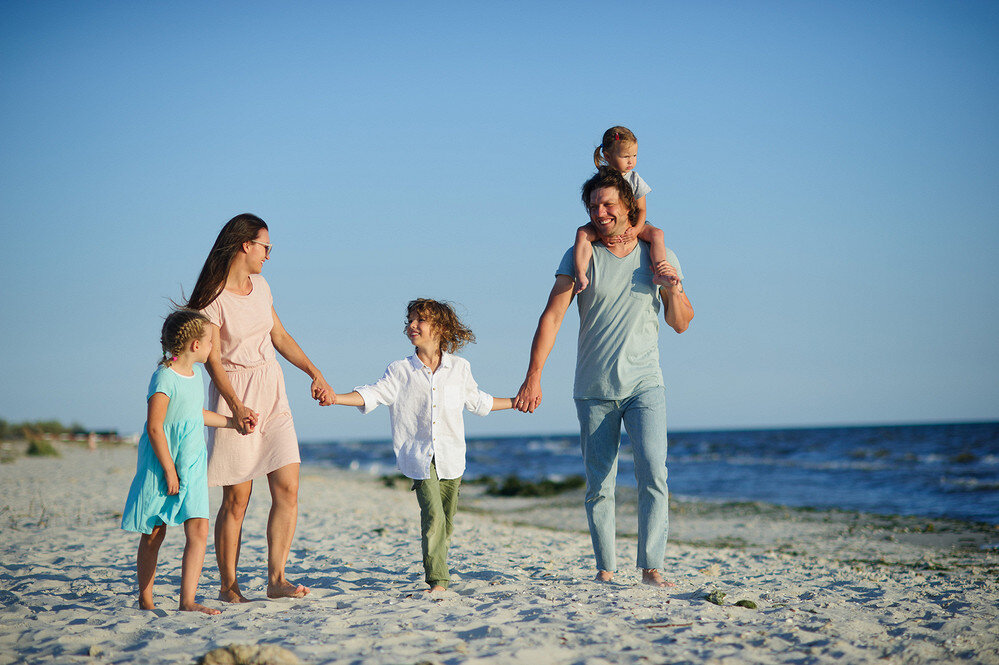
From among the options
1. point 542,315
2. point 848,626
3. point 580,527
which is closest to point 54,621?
point 542,315

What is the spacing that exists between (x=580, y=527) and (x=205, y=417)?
748 centimetres

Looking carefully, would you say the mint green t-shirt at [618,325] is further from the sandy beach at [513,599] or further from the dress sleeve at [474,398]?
the sandy beach at [513,599]

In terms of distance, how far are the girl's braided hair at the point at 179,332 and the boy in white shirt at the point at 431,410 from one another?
85 centimetres

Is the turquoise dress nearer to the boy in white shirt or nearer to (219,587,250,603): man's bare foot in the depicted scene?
(219,587,250,603): man's bare foot

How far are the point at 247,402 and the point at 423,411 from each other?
3.19 feet

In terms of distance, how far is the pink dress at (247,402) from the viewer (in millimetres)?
4070

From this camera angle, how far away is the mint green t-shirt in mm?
4293

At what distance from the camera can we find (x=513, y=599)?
4051 mm

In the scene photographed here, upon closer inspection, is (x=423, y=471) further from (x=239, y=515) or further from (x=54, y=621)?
(x=54, y=621)

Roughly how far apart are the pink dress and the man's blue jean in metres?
1.71

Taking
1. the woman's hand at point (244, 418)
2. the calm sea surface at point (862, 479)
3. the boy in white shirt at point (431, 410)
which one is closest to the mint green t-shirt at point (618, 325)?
the boy in white shirt at point (431, 410)

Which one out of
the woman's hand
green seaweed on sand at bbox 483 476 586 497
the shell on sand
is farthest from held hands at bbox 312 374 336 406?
green seaweed on sand at bbox 483 476 586 497

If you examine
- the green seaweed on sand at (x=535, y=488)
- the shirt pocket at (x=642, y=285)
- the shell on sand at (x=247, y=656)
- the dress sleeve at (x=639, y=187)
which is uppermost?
the dress sleeve at (x=639, y=187)

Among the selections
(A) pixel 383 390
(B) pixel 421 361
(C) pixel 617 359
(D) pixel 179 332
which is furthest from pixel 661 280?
(D) pixel 179 332
